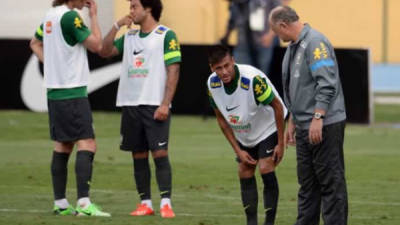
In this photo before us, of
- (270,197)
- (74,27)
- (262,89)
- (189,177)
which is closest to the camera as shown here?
(262,89)

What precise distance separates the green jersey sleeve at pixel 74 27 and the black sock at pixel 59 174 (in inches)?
43.6

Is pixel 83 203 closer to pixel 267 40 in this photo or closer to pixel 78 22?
pixel 78 22

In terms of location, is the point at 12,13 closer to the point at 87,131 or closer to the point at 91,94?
the point at 91,94

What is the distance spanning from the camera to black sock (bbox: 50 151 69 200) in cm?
1100

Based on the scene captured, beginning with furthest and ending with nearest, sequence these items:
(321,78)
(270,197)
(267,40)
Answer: (267,40) < (270,197) < (321,78)

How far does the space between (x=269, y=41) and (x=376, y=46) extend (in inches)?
530

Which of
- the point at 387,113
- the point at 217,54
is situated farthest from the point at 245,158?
the point at 387,113

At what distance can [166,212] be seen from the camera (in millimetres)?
10820

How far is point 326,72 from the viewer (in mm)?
9289

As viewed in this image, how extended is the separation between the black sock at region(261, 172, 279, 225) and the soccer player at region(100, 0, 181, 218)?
106cm

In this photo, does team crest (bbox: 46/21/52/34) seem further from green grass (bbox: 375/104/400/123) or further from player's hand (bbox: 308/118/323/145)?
green grass (bbox: 375/104/400/123)

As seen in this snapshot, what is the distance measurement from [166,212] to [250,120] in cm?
135

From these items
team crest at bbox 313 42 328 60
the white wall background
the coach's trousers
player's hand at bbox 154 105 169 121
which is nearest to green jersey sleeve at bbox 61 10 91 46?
player's hand at bbox 154 105 169 121

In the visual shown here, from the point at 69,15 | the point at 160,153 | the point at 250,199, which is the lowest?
the point at 250,199
